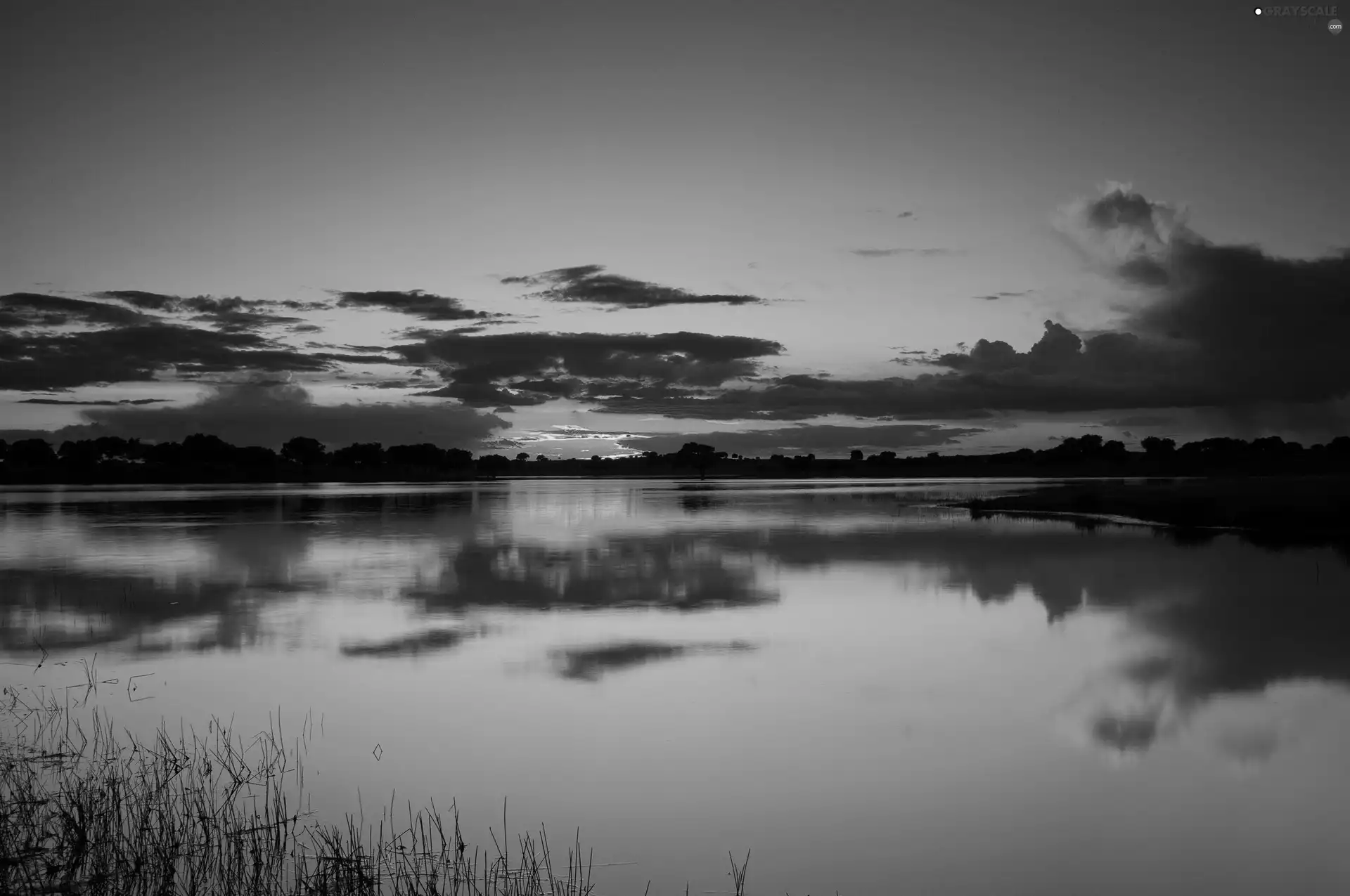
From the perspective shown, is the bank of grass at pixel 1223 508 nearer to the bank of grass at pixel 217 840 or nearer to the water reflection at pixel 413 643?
the water reflection at pixel 413 643

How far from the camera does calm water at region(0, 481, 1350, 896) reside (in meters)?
8.63

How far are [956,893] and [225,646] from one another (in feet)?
46.4

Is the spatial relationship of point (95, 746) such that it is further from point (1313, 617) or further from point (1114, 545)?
point (1114, 545)

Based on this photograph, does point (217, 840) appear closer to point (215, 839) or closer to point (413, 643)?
point (215, 839)

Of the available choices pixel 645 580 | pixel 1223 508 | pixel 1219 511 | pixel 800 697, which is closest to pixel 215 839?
pixel 800 697

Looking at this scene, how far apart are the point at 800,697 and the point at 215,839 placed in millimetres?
8233

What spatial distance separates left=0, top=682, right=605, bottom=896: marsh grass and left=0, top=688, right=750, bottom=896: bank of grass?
16 mm

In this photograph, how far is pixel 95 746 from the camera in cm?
1064

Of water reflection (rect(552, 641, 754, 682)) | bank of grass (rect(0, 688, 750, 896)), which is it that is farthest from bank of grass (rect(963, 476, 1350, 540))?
bank of grass (rect(0, 688, 750, 896))

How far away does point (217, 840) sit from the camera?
7.91 meters

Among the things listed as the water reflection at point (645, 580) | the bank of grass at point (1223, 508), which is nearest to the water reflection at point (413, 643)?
the water reflection at point (645, 580)

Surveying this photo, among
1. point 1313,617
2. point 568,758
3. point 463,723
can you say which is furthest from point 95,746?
point 1313,617

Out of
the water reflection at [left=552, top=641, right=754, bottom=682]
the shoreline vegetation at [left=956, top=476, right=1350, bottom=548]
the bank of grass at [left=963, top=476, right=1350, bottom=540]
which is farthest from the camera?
the bank of grass at [left=963, top=476, right=1350, bottom=540]

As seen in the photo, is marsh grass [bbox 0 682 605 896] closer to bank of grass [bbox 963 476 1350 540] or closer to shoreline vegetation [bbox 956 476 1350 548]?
shoreline vegetation [bbox 956 476 1350 548]
